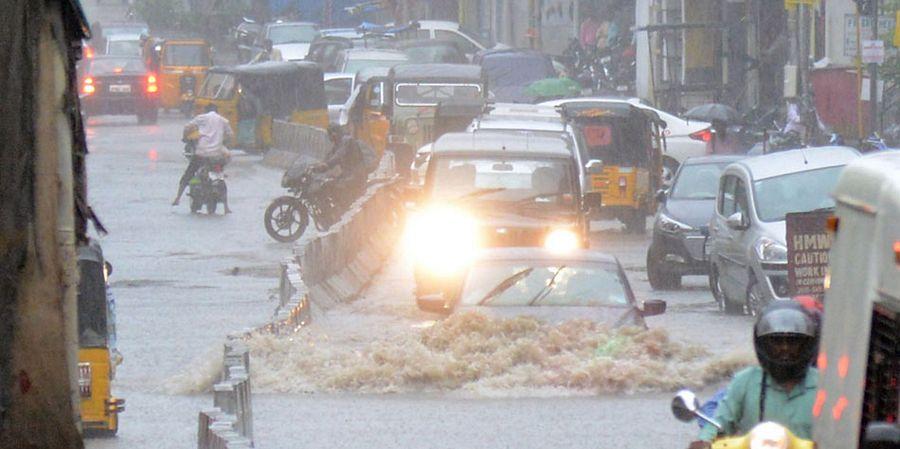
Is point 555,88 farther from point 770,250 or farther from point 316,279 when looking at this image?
point 770,250

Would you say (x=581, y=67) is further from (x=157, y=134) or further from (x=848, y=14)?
(x=848, y=14)

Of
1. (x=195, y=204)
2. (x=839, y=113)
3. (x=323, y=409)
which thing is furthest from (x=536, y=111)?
(x=323, y=409)

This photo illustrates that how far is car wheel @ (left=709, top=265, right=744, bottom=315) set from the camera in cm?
1922

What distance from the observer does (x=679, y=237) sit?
21859mm

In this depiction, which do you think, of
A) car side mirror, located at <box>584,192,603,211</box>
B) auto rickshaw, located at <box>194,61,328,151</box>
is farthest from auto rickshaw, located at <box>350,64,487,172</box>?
car side mirror, located at <box>584,192,603,211</box>

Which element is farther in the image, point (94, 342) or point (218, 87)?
point (218, 87)

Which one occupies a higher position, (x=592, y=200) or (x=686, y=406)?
(x=686, y=406)

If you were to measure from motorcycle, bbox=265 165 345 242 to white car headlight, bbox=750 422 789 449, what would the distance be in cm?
2065

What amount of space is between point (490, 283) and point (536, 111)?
39.0 ft

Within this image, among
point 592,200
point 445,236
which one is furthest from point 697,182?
point 445,236

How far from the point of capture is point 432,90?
34656 millimetres

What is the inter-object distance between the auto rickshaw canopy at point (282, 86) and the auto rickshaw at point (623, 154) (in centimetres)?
1252

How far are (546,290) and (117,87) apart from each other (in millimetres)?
36259

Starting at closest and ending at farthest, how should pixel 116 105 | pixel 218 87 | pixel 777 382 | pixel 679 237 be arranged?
pixel 777 382
pixel 679 237
pixel 218 87
pixel 116 105
